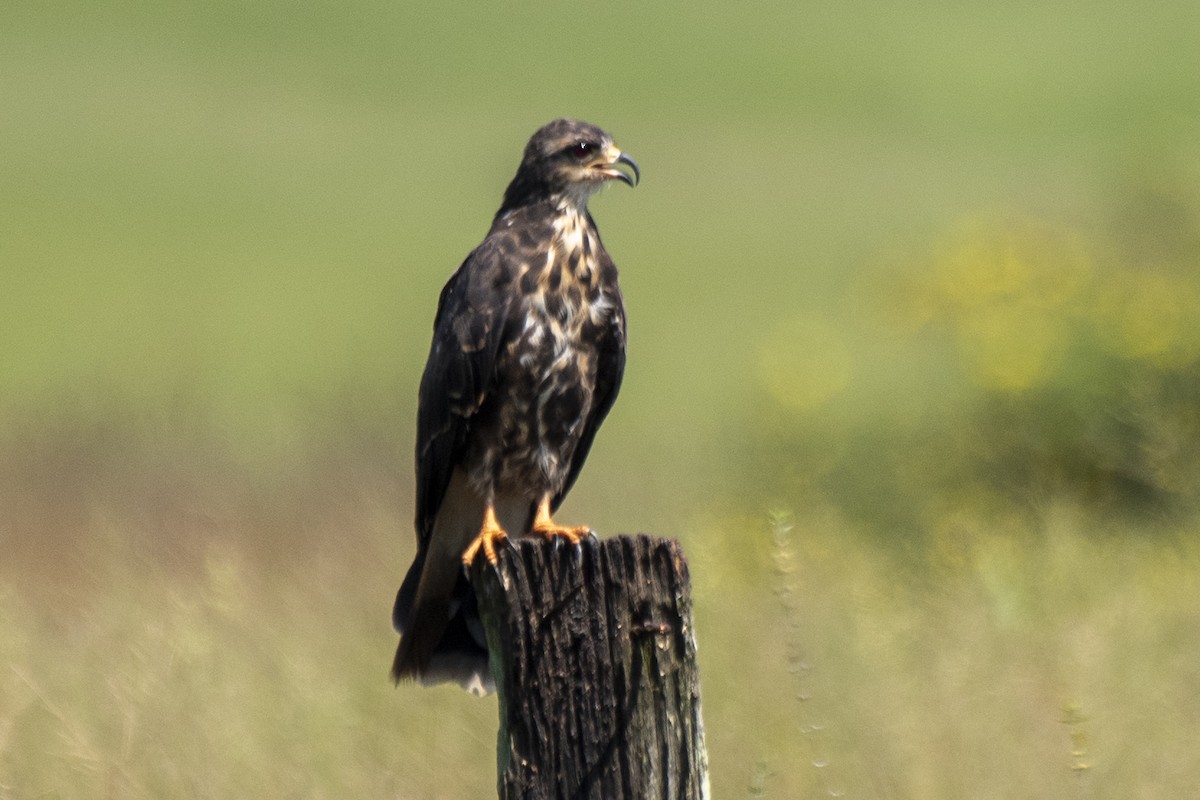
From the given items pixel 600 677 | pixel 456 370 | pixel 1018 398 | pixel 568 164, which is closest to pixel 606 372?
pixel 456 370

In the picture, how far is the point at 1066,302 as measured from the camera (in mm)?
10938

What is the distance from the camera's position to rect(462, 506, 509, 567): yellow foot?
17.2ft

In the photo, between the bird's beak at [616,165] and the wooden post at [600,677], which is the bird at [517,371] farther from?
the wooden post at [600,677]

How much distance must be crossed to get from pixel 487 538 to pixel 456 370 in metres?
0.59

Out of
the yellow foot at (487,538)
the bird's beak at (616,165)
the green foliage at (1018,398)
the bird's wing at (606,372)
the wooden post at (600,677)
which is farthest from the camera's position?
the green foliage at (1018,398)

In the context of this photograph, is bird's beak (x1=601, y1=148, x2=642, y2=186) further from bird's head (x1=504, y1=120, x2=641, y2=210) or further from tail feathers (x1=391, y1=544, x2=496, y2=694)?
tail feathers (x1=391, y1=544, x2=496, y2=694)

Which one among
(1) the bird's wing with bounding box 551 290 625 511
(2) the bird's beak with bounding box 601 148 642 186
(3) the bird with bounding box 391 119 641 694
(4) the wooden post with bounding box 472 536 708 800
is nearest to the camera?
(4) the wooden post with bounding box 472 536 708 800

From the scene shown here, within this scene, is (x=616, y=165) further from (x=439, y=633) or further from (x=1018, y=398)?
(x=1018, y=398)

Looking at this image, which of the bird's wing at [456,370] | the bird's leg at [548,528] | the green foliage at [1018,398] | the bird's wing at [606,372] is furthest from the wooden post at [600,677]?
the green foliage at [1018,398]

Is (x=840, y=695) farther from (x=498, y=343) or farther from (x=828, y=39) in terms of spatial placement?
(x=828, y=39)

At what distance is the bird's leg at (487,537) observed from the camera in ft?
17.2

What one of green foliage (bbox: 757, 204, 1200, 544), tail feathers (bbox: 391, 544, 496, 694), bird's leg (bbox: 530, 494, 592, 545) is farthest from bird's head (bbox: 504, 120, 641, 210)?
green foliage (bbox: 757, 204, 1200, 544)

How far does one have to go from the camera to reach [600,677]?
3729 millimetres

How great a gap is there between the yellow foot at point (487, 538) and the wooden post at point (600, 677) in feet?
4.02
